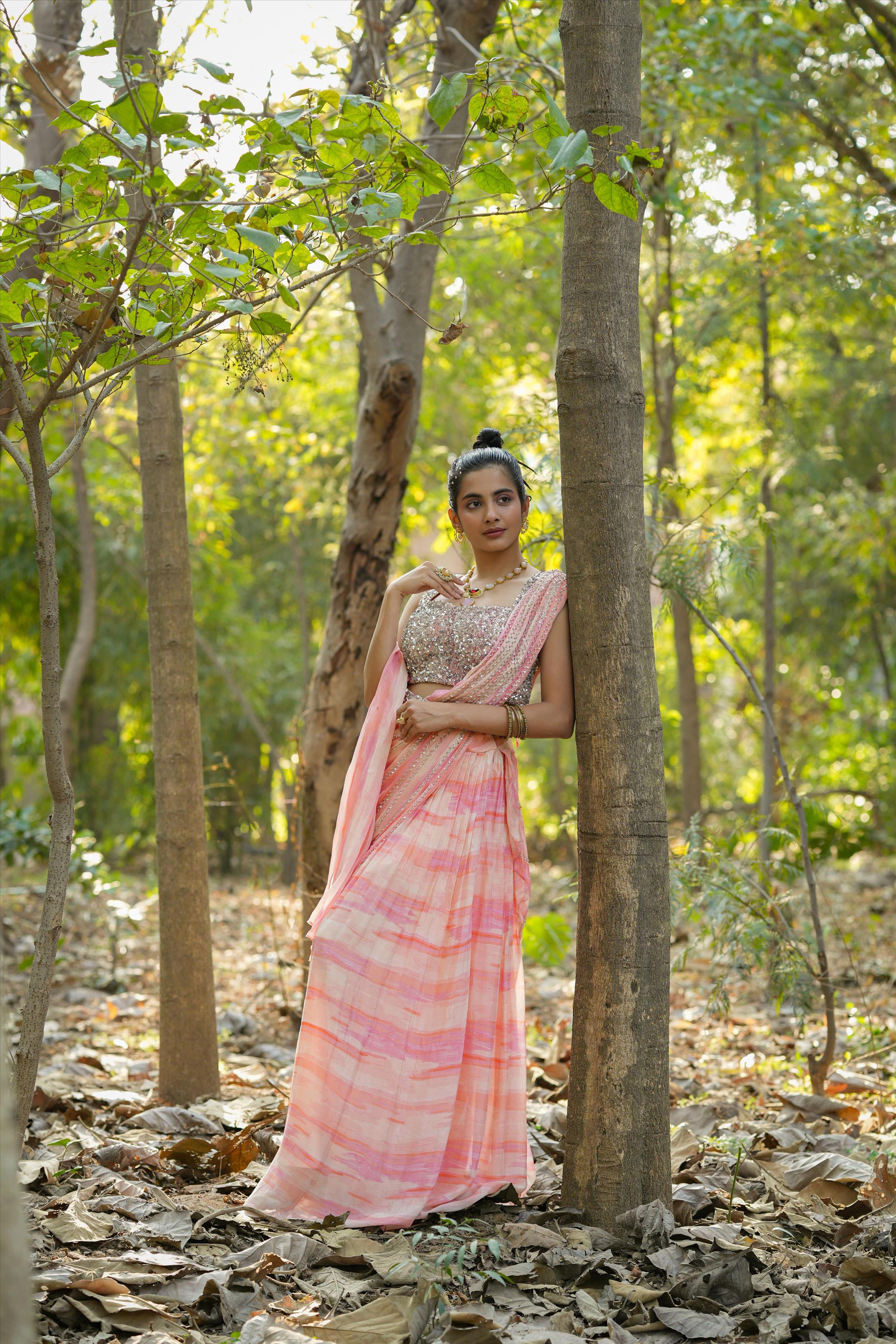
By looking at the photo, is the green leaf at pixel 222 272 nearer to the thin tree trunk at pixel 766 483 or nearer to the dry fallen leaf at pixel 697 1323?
the dry fallen leaf at pixel 697 1323

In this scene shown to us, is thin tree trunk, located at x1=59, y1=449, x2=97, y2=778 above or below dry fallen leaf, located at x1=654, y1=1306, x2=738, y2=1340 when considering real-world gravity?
above

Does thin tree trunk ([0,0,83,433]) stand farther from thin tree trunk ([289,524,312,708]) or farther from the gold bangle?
thin tree trunk ([289,524,312,708])

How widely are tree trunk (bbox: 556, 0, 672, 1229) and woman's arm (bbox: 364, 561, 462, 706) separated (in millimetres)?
486

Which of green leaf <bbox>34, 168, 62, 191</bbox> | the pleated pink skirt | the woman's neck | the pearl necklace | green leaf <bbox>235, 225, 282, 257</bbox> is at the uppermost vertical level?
green leaf <bbox>34, 168, 62, 191</bbox>

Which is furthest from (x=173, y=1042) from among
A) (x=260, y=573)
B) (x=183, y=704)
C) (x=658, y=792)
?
(x=260, y=573)

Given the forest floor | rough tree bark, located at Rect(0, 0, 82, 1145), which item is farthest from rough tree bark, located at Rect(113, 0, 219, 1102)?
rough tree bark, located at Rect(0, 0, 82, 1145)

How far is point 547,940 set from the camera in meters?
6.45

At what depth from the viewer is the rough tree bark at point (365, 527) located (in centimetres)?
468

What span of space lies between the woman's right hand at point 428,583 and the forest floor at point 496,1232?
148cm

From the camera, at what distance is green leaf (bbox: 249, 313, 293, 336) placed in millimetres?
2354

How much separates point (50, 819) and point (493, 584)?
131 centimetres

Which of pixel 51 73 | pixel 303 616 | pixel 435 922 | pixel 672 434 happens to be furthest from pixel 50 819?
pixel 303 616

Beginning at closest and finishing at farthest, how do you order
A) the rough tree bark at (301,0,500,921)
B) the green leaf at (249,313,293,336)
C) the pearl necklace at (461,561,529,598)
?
the green leaf at (249,313,293,336) < the pearl necklace at (461,561,529,598) < the rough tree bark at (301,0,500,921)

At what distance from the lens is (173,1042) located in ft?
12.2
